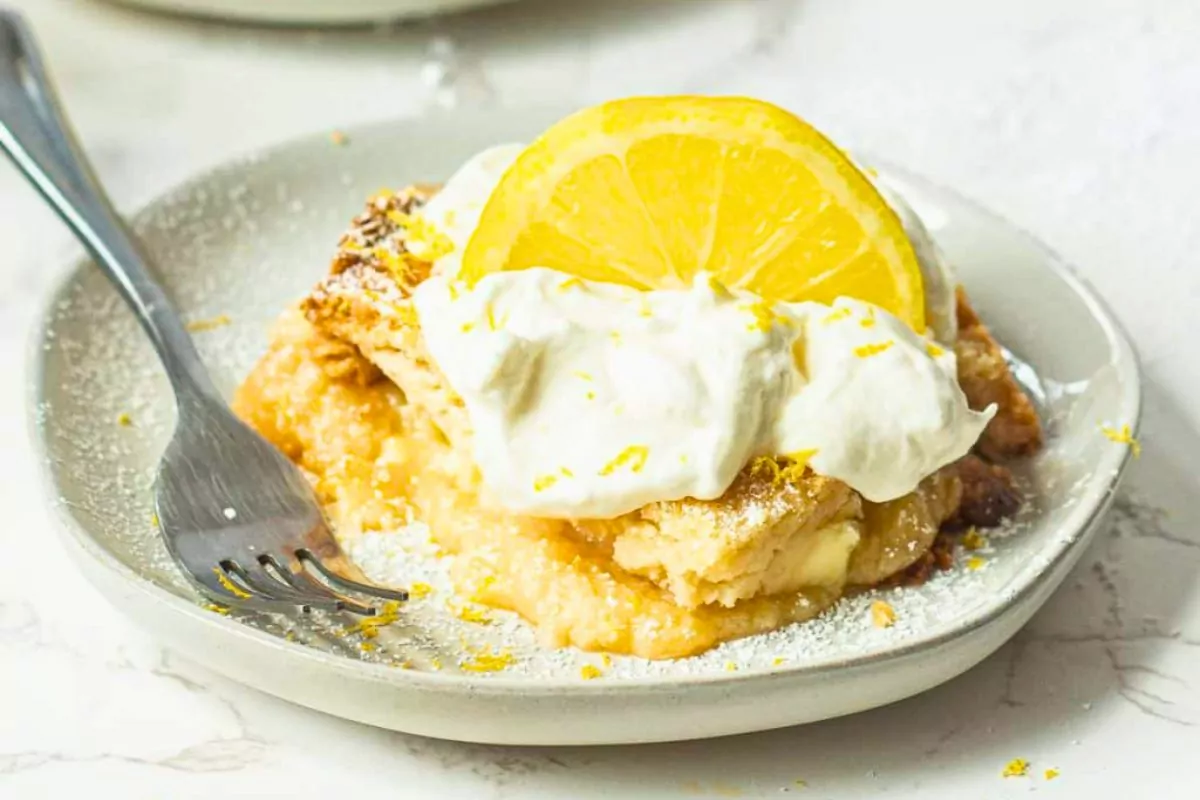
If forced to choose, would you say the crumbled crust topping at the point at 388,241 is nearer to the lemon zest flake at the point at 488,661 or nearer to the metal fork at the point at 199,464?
the metal fork at the point at 199,464

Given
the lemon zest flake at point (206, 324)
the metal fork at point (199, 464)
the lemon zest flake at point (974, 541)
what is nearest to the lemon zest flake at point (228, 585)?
the metal fork at point (199, 464)

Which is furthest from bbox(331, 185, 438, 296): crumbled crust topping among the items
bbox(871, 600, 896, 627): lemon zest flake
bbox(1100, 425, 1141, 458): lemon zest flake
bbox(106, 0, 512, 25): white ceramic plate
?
bbox(106, 0, 512, 25): white ceramic plate

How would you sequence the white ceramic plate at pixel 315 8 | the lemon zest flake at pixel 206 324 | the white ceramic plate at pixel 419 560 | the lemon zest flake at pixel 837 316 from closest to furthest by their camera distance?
the white ceramic plate at pixel 419 560, the lemon zest flake at pixel 837 316, the lemon zest flake at pixel 206 324, the white ceramic plate at pixel 315 8

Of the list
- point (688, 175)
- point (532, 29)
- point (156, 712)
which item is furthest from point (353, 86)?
point (156, 712)

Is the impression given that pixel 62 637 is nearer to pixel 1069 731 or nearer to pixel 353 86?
pixel 1069 731

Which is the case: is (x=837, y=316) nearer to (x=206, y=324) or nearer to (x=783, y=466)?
(x=783, y=466)

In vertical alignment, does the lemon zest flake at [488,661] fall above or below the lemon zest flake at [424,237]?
below

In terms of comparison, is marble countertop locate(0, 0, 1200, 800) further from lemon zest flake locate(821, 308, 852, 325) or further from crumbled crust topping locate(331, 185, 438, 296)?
crumbled crust topping locate(331, 185, 438, 296)
